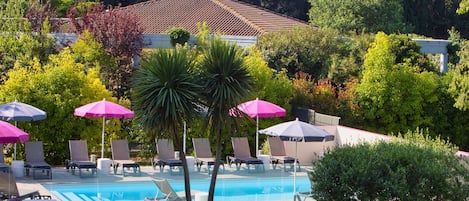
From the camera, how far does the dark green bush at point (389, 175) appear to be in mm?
13781

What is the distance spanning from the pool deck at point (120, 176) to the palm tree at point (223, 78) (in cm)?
525

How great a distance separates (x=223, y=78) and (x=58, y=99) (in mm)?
8357

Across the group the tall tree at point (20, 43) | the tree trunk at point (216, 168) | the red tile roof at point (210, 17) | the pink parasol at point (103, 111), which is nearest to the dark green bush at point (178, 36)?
the tall tree at point (20, 43)

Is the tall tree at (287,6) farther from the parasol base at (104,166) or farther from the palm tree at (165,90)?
the palm tree at (165,90)

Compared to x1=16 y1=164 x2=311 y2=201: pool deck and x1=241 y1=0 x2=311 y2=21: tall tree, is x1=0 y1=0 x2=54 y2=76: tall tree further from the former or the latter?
x1=241 y1=0 x2=311 y2=21: tall tree

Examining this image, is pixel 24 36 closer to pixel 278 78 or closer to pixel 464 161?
pixel 278 78

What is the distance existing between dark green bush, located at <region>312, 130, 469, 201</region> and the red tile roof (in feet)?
74.4

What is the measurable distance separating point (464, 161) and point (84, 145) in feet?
34.0

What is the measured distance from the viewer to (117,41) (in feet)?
88.7

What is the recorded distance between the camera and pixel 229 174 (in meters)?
21.9

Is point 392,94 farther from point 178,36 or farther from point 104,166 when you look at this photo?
point 104,166

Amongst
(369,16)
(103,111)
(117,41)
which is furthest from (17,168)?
(369,16)

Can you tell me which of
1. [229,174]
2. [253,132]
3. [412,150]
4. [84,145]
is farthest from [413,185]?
[253,132]

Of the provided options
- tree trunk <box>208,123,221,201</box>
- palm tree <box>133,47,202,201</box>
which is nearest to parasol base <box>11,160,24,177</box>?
palm tree <box>133,47,202,201</box>
